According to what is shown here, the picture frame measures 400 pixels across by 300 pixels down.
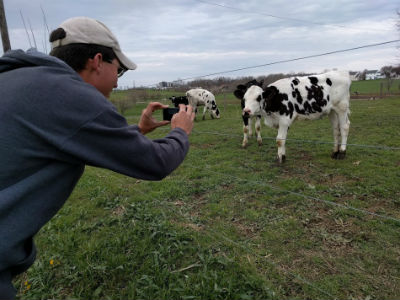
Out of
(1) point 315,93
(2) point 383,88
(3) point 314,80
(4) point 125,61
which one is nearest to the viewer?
(4) point 125,61

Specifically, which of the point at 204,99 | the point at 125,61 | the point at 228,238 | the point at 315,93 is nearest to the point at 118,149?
the point at 125,61

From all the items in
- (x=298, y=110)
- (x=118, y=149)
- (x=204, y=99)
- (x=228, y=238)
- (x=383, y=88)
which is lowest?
(x=228, y=238)

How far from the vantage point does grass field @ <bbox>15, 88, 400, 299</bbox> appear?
2.31 metres

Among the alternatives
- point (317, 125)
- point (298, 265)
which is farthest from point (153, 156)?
point (317, 125)

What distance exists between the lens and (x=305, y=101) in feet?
19.0

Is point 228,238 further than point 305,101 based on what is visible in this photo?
No

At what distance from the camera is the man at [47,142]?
1.06 metres

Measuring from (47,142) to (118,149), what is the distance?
281 millimetres

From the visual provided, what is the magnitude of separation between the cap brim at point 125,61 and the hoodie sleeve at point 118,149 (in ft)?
1.47

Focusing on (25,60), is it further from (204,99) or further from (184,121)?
(204,99)

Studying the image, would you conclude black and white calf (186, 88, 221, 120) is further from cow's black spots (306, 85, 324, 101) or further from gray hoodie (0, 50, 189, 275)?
gray hoodie (0, 50, 189, 275)

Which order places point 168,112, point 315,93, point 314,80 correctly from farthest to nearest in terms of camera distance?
point 314,80 → point 315,93 → point 168,112

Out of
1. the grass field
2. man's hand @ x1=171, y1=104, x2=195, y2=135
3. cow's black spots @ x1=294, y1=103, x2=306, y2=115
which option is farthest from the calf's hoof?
man's hand @ x1=171, y1=104, x2=195, y2=135

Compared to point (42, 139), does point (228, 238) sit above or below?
below
